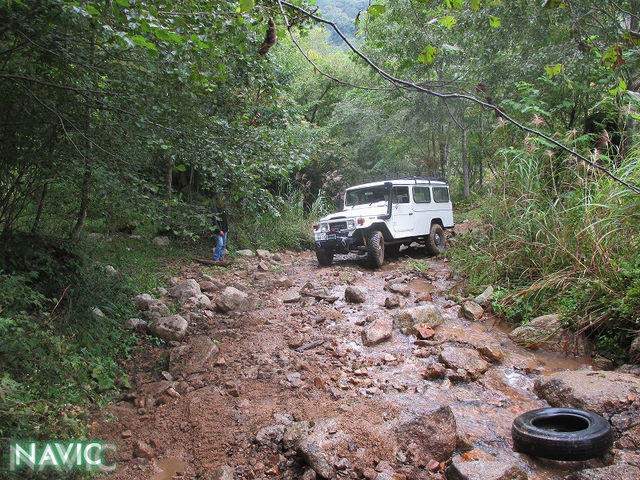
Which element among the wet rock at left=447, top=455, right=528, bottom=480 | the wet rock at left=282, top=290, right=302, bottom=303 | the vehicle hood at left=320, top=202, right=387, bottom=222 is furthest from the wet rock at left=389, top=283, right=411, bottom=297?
the wet rock at left=447, top=455, right=528, bottom=480

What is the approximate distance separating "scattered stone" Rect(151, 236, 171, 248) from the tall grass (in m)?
6.01

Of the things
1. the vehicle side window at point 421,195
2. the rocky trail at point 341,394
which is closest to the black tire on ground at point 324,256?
the vehicle side window at point 421,195

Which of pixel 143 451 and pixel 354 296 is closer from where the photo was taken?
pixel 143 451

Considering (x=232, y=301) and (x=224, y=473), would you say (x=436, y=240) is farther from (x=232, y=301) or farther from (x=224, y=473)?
(x=224, y=473)

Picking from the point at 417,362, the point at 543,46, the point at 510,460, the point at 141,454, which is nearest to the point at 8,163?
the point at 141,454

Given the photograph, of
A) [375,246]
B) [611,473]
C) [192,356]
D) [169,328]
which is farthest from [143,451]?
[375,246]

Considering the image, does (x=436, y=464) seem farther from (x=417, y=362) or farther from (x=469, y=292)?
(x=469, y=292)

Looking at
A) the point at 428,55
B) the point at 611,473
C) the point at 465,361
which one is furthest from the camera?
the point at 465,361

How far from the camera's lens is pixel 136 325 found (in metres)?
4.65

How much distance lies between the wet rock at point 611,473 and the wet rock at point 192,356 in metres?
3.01

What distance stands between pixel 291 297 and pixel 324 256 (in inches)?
94.1

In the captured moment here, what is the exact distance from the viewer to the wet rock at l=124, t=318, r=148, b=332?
461 centimetres

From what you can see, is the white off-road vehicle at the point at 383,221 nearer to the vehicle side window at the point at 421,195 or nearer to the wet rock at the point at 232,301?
the vehicle side window at the point at 421,195

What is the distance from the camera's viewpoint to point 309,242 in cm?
1138
